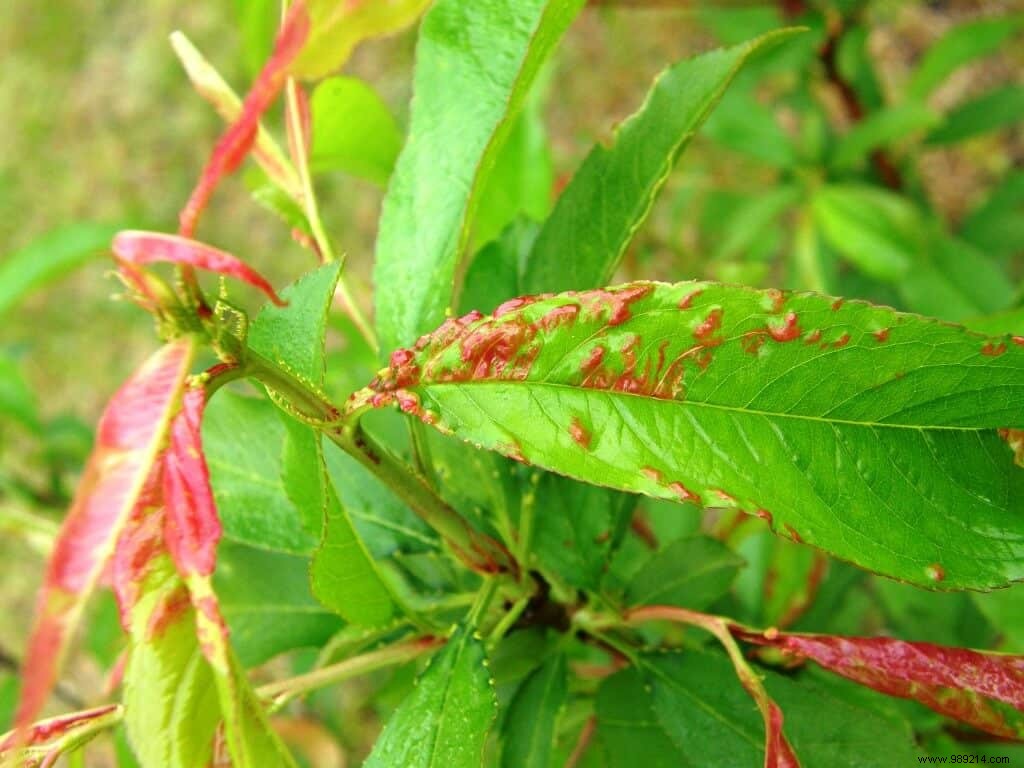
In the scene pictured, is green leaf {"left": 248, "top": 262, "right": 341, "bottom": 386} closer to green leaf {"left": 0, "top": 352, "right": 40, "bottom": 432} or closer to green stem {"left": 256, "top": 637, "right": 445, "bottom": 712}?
green stem {"left": 256, "top": 637, "right": 445, "bottom": 712}

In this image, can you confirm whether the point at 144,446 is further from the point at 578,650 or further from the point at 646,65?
the point at 646,65

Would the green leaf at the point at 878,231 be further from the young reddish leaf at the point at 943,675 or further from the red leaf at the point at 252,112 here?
the red leaf at the point at 252,112

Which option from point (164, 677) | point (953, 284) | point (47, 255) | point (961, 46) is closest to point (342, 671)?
point (164, 677)

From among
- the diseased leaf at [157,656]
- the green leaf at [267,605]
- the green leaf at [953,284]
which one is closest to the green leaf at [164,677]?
the diseased leaf at [157,656]

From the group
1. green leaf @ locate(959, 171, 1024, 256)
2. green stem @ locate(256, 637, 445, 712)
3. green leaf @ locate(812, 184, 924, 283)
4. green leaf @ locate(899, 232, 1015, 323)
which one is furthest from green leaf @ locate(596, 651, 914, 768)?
green leaf @ locate(959, 171, 1024, 256)

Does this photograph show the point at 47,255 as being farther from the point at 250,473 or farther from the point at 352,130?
the point at 250,473
